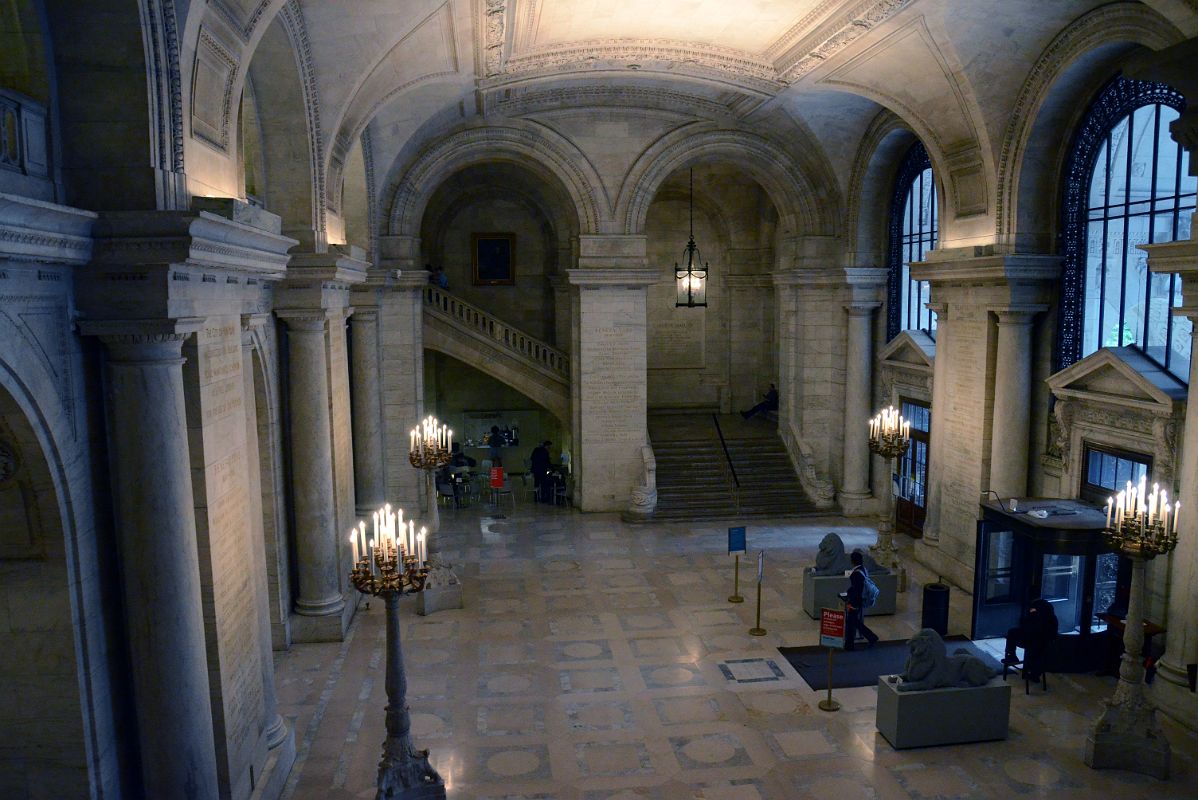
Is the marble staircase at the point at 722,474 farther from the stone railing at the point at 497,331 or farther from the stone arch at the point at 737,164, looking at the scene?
the stone arch at the point at 737,164

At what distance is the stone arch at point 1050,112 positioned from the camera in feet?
32.1

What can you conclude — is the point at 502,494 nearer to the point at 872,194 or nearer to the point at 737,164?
the point at 737,164

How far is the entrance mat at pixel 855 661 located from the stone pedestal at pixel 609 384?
7.11 m

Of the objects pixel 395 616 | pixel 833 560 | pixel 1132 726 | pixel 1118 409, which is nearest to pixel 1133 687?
pixel 1132 726

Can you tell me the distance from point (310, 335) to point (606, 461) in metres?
8.19

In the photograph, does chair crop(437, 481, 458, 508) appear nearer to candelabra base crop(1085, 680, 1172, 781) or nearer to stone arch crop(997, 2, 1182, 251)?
stone arch crop(997, 2, 1182, 251)

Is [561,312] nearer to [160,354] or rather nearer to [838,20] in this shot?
[838,20]

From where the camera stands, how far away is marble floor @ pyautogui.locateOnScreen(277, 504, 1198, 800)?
308 inches

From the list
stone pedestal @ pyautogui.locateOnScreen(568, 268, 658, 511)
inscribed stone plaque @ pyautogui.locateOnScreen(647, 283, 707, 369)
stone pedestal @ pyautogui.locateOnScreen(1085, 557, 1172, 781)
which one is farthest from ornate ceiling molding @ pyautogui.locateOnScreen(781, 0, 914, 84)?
inscribed stone plaque @ pyautogui.locateOnScreen(647, 283, 707, 369)

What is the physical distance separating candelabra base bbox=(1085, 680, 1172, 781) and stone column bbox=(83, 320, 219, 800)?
764cm

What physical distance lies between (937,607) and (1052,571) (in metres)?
1.41

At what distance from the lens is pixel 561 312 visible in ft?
70.3

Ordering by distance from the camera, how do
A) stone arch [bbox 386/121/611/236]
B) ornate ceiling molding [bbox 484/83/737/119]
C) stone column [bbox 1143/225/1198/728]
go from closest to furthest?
stone column [bbox 1143/225/1198/728]
ornate ceiling molding [bbox 484/83/737/119]
stone arch [bbox 386/121/611/236]

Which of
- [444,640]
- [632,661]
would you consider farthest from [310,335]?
[632,661]
